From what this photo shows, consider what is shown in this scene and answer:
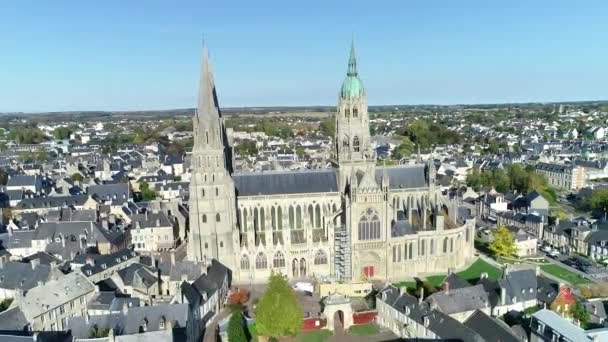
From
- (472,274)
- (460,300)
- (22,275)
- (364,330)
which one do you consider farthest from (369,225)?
(22,275)

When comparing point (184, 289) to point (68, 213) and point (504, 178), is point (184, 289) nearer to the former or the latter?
point (68, 213)

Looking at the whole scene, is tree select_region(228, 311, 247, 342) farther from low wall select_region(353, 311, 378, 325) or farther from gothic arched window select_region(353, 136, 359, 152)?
gothic arched window select_region(353, 136, 359, 152)

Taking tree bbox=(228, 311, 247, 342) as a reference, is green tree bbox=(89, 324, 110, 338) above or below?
above

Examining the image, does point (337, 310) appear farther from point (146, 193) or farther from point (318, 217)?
point (146, 193)

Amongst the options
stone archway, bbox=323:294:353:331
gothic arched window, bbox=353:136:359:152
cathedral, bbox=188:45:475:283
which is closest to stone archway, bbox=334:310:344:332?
stone archway, bbox=323:294:353:331

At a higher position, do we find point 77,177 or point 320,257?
point 77,177
